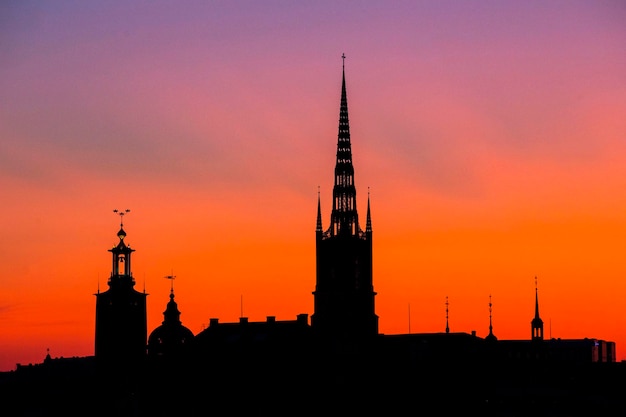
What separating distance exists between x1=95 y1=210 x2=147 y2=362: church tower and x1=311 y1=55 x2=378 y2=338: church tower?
50.7ft

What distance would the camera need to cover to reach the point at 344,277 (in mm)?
146375

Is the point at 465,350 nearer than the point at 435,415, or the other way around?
the point at 435,415

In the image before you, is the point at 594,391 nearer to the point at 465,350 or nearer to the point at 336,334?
the point at 465,350

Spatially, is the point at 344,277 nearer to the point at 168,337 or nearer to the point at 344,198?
the point at 344,198

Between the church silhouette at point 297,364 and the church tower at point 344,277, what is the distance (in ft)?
0.28

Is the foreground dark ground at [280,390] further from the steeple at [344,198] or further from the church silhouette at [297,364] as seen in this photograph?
the steeple at [344,198]

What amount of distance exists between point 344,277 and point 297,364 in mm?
8908

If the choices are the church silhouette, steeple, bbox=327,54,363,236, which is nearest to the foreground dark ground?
the church silhouette

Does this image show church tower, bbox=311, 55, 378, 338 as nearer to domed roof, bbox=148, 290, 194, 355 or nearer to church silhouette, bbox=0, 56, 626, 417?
church silhouette, bbox=0, 56, 626, 417

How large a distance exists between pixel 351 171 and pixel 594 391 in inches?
1433

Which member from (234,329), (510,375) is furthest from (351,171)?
(510,375)

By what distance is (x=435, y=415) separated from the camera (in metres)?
144

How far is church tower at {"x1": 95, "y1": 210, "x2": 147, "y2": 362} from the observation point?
142500 millimetres

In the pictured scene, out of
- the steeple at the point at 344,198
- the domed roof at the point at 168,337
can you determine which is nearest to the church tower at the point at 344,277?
the steeple at the point at 344,198
